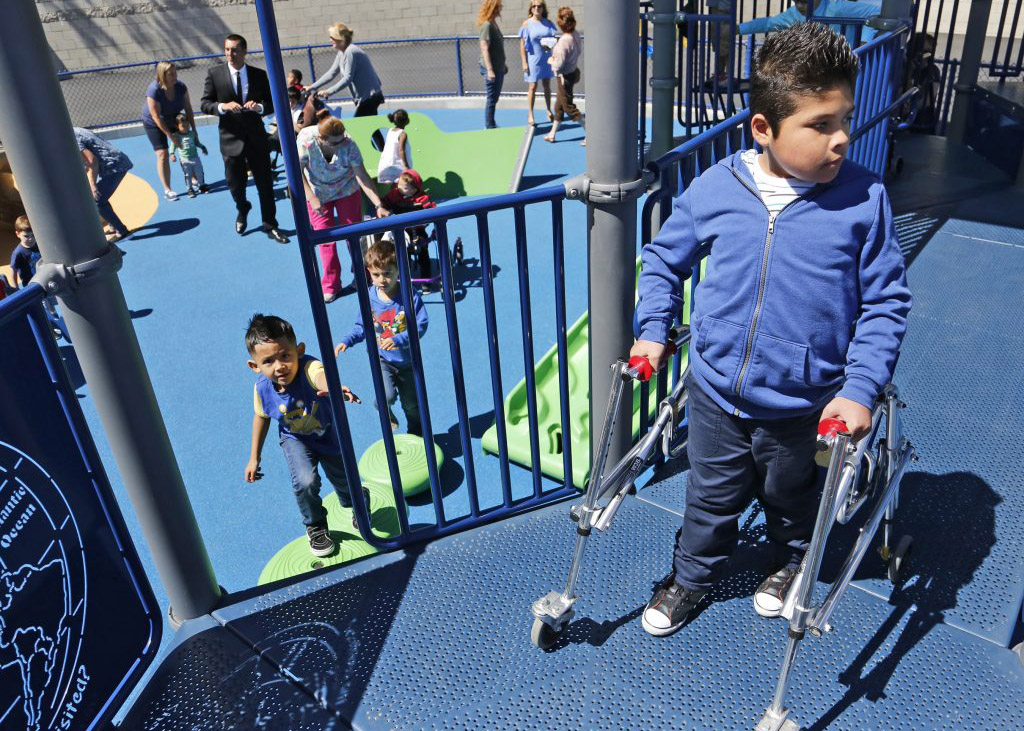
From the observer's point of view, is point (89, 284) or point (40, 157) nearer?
point (40, 157)

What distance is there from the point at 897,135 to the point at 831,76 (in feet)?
23.2

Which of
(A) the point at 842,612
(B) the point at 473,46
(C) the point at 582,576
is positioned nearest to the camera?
(A) the point at 842,612

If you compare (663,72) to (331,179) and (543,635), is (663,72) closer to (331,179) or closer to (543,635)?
(331,179)

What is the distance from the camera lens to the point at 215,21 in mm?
25781

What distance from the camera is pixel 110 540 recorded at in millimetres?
2430

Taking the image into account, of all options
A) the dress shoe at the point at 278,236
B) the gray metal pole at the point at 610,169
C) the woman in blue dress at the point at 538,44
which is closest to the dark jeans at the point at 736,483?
the gray metal pole at the point at 610,169

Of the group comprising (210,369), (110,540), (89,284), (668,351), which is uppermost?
(89,284)

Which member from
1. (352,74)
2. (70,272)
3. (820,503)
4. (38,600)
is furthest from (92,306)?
(352,74)

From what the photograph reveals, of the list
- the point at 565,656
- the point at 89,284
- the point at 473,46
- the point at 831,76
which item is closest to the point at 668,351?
the point at 831,76

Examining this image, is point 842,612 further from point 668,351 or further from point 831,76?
point 831,76

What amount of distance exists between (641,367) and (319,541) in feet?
7.23

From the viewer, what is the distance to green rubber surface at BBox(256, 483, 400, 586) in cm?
387

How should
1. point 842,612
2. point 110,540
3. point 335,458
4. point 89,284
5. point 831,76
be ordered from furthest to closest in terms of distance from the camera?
point 335,458 < point 842,612 < point 110,540 < point 89,284 < point 831,76

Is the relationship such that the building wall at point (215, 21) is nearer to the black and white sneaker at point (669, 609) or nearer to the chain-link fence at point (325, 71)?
the chain-link fence at point (325, 71)
